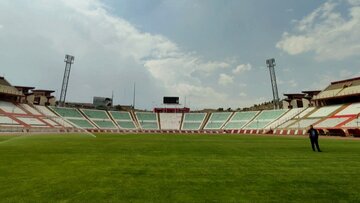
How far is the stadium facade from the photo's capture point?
6156 cm

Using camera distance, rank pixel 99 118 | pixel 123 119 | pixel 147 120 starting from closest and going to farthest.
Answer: pixel 99 118
pixel 123 119
pixel 147 120

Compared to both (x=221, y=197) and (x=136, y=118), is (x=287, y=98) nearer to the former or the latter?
(x=136, y=118)

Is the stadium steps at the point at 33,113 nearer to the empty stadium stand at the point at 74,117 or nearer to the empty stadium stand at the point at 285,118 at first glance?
the empty stadium stand at the point at 74,117

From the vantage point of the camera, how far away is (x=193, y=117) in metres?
107

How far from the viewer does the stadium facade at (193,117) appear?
202 feet

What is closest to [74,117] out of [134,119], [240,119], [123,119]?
[123,119]

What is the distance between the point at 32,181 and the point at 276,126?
75.6m

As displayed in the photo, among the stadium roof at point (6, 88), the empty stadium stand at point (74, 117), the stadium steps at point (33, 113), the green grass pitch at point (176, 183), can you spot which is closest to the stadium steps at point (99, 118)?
the empty stadium stand at point (74, 117)

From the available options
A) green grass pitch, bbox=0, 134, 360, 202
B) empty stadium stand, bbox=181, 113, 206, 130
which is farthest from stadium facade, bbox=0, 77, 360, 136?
green grass pitch, bbox=0, 134, 360, 202

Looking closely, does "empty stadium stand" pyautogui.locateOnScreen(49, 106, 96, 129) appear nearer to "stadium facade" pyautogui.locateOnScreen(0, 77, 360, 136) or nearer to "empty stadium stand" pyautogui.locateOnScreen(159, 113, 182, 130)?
"stadium facade" pyautogui.locateOnScreen(0, 77, 360, 136)

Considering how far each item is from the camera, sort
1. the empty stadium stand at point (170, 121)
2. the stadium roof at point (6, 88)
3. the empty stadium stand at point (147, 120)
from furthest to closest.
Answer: the empty stadium stand at point (170, 121)
the empty stadium stand at point (147, 120)
the stadium roof at point (6, 88)

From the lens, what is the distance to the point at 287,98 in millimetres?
94812

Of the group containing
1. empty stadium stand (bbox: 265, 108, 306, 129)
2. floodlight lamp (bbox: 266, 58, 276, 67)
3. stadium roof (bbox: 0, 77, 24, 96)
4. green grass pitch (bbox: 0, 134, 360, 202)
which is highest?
floodlight lamp (bbox: 266, 58, 276, 67)

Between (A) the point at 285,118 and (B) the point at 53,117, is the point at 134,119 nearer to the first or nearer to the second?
(B) the point at 53,117
